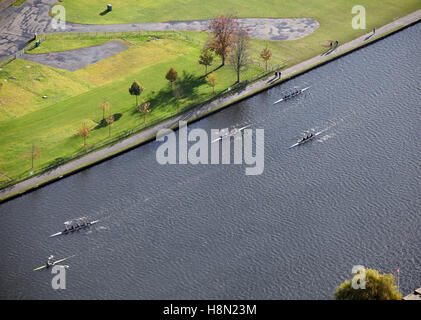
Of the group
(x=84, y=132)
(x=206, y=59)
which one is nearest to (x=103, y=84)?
(x=206, y=59)

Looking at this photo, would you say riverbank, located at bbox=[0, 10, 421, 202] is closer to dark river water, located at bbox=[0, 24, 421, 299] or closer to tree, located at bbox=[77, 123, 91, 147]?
dark river water, located at bbox=[0, 24, 421, 299]

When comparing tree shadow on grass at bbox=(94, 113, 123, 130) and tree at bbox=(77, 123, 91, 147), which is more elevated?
tree shadow on grass at bbox=(94, 113, 123, 130)

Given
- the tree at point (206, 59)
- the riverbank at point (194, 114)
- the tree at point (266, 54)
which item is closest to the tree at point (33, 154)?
the riverbank at point (194, 114)

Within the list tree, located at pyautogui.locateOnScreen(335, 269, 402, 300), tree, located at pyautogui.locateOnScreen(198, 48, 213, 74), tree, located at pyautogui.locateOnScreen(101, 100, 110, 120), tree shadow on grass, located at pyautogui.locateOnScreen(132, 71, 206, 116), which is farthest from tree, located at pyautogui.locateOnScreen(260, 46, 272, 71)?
tree, located at pyautogui.locateOnScreen(335, 269, 402, 300)

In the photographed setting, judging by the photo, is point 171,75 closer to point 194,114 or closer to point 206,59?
point 206,59

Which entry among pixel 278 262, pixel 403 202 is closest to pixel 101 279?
pixel 278 262
